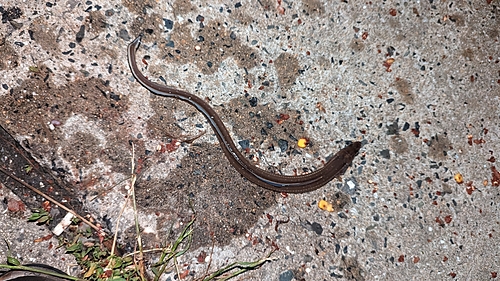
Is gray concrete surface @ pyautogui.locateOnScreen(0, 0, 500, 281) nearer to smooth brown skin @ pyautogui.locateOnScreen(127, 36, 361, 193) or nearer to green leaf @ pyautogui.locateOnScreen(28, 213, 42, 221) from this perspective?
smooth brown skin @ pyautogui.locateOnScreen(127, 36, 361, 193)

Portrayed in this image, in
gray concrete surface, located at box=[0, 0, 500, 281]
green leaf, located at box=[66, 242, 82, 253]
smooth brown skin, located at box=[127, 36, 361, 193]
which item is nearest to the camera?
green leaf, located at box=[66, 242, 82, 253]

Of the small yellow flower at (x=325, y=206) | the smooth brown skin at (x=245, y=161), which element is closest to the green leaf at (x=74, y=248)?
the smooth brown skin at (x=245, y=161)

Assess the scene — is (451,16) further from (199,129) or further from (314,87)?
(199,129)

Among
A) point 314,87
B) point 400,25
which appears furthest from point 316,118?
point 400,25

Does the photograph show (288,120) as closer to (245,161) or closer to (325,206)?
(245,161)

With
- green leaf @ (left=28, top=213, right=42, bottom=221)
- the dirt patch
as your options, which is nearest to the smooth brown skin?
the dirt patch
